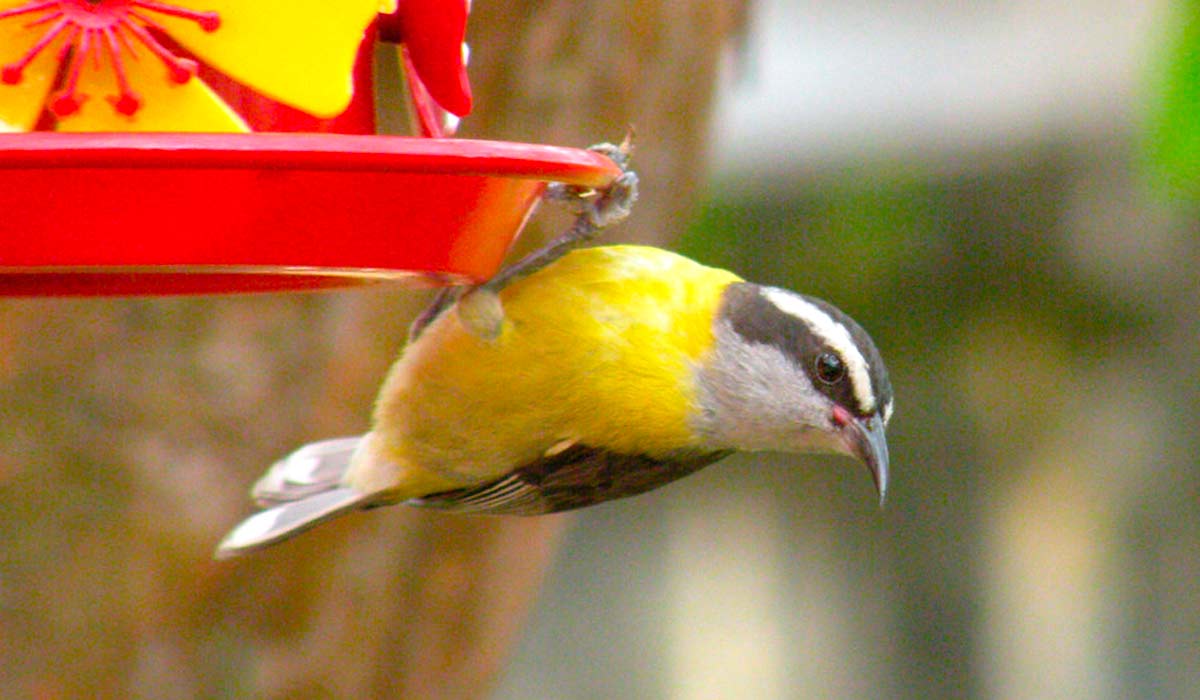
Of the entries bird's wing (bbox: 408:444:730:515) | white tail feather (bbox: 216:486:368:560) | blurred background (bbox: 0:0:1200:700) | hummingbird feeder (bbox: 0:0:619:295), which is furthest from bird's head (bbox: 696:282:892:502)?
blurred background (bbox: 0:0:1200:700)

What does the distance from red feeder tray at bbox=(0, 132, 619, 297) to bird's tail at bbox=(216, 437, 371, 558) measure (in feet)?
4.60

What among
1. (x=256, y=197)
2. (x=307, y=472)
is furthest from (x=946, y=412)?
(x=256, y=197)

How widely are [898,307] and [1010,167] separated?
0.80m

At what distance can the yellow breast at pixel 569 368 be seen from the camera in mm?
3111

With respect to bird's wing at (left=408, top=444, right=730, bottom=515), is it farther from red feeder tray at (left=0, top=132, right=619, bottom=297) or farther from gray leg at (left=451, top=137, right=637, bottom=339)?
red feeder tray at (left=0, top=132, right=619, bottom=297)

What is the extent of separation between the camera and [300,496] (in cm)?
353

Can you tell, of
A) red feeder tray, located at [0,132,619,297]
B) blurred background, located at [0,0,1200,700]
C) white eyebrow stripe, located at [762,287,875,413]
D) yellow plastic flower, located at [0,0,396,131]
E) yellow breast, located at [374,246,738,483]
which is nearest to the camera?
red feeder tray, located at [0,132,619,297]

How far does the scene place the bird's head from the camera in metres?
3.24

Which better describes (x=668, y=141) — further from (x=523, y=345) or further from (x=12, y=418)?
(x=12, y=418)

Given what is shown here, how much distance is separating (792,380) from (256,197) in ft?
5.45

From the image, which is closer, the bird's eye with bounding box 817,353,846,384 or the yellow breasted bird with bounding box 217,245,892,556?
the yellow breasted bird with bounding box 217,245,892,556

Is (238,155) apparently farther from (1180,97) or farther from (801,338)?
(1180,97)

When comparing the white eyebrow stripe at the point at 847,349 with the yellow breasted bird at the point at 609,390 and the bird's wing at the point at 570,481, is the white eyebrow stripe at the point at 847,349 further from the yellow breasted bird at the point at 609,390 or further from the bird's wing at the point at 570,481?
the bird's wing at the point at 570,481

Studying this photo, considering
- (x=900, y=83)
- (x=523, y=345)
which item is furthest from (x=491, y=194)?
(x=900, y=83)
